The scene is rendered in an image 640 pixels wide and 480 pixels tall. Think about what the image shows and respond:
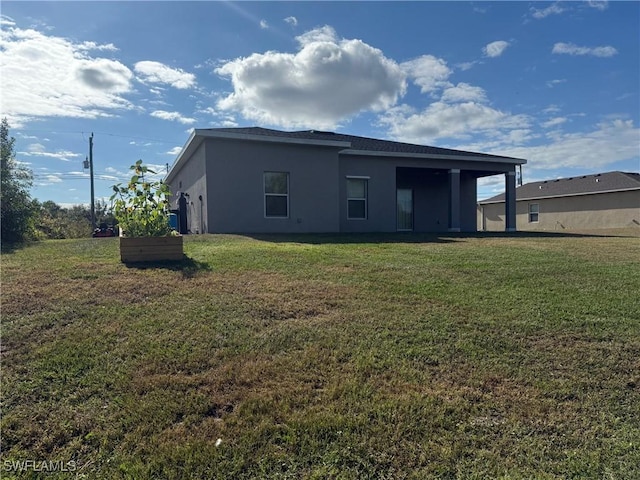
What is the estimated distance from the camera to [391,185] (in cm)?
1587

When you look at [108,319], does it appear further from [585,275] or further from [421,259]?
[585,275]

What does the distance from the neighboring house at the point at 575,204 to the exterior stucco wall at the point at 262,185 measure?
68.7ft

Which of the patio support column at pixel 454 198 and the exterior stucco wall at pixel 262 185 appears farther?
the patio support column at pixel 454 198

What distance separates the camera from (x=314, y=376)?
11.2ft

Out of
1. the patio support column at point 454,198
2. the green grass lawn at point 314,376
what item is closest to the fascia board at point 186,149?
the green grass lawn at point 314,376

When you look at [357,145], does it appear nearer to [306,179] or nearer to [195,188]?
[306,179]

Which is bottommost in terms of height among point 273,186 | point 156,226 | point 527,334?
point 527,334

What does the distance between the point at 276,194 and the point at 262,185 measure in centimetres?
56

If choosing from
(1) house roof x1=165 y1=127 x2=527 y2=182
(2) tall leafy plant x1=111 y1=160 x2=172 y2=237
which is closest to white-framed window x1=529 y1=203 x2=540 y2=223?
(1) house roof x1=165 y1=127 x2=527 y2=182

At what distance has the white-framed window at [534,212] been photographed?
30.3m

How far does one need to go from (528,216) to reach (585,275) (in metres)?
26.9

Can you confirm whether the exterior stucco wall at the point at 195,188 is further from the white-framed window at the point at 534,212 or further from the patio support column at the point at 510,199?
the white-framed window at the point at 534,212

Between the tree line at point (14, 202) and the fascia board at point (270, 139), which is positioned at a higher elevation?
the fascia board at point (270, 139)

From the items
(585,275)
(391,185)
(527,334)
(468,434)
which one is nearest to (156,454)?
(468,434)
